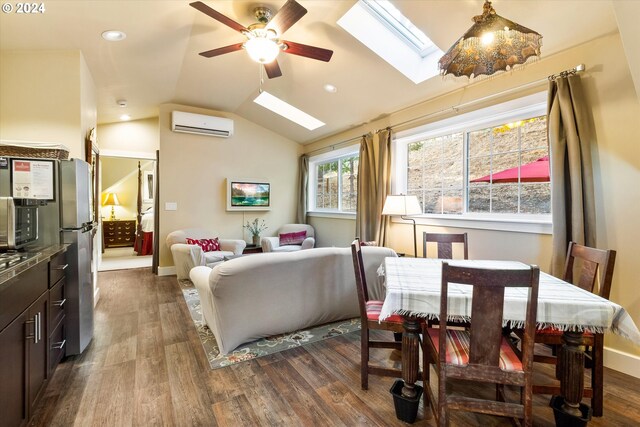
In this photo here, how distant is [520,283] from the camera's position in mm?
1364

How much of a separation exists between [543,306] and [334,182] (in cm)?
456

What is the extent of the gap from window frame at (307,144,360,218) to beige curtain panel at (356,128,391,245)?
483 mm

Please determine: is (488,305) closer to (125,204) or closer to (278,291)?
(278,291)

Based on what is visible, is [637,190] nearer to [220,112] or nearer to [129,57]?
[129,57]

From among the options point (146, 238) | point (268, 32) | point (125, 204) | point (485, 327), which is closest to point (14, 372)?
→ point (485, 327)

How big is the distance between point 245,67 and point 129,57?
131 cm

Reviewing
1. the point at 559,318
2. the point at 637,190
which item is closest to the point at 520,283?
→ the point at 559,318

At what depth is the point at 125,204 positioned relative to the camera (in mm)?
8039

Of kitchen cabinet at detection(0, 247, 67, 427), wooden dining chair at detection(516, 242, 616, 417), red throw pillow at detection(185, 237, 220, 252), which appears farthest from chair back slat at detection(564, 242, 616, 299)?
red throw pillow at detection(185, 237, 220, 252)

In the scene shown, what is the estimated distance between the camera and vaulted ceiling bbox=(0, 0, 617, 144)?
2387 mm

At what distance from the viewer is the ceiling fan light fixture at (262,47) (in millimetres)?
2504

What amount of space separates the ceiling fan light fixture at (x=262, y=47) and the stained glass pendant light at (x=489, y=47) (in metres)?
1.38

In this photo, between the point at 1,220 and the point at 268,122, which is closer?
the point at 1,220

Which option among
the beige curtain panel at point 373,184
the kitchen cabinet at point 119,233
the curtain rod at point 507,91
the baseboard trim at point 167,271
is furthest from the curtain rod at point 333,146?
the kitchen cabinet at point 119,233
